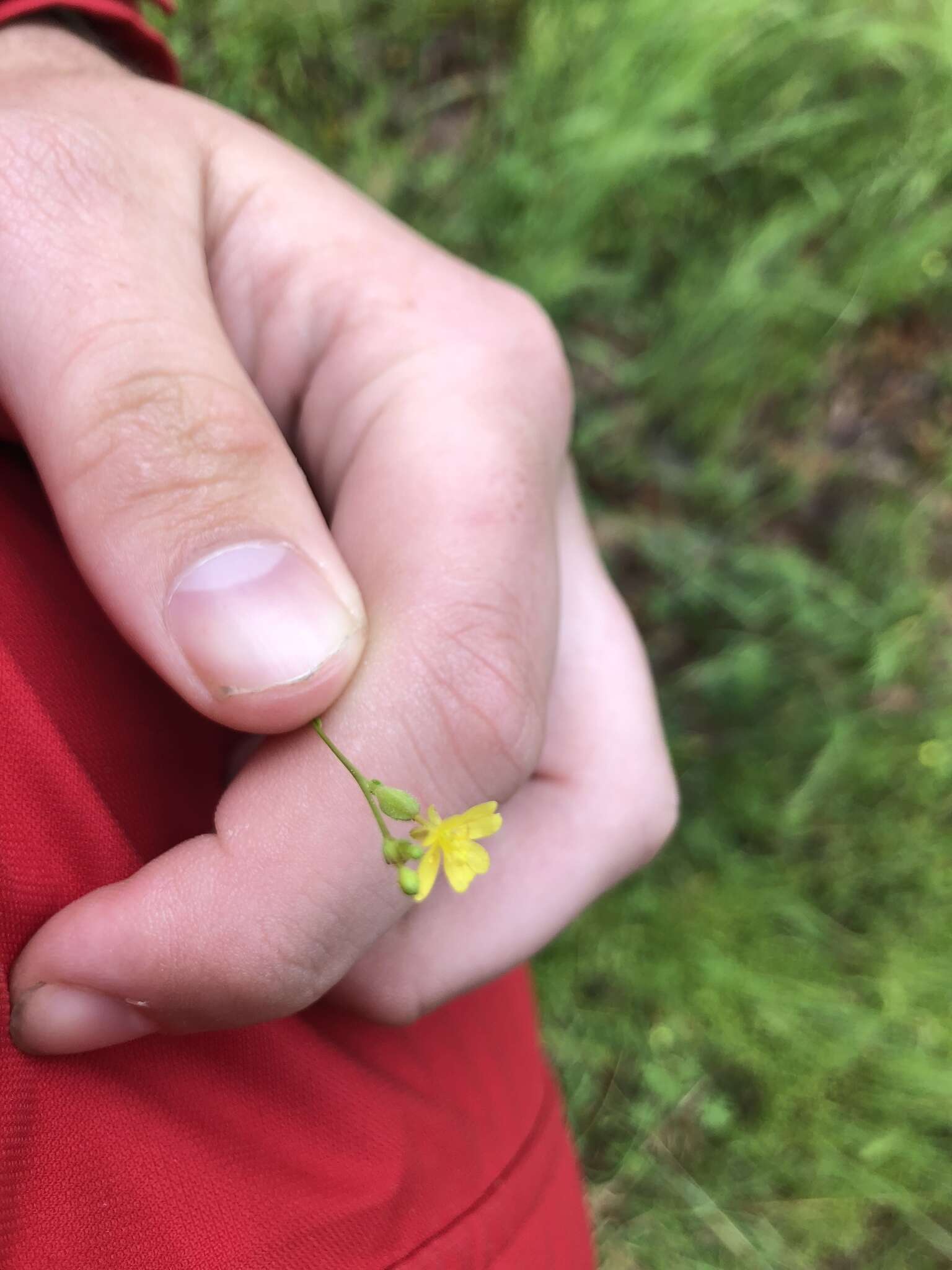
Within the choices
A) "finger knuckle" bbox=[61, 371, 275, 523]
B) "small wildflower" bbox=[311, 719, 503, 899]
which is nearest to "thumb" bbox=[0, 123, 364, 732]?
"finger knuckle" bbox=[61, 371, 275, 523]

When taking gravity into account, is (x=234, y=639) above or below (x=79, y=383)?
below

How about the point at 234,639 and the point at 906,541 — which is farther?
the point at 906,541

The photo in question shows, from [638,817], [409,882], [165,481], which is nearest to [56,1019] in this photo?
[409,882]

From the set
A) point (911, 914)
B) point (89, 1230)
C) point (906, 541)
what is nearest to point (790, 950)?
point (911, 914)

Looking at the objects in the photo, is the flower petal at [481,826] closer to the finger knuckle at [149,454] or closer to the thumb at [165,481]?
the thumb at [165,481]

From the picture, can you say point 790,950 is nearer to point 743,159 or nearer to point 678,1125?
point 678,1125

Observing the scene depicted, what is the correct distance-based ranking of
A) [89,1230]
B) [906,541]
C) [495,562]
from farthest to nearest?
[906,541]
[495,562]
[89,1230]

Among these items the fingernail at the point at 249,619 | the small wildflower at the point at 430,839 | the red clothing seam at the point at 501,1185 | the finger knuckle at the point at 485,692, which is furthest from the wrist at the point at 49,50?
the red clothing seam at the point at 501,1185
